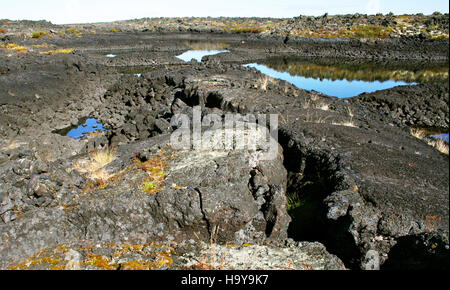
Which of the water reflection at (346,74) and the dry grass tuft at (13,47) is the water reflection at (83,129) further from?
the dry grass tuft at (13,47)

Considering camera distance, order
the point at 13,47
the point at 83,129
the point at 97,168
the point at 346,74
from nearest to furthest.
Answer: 1. the point at 97,168
2. the point at 83,129
3. the point at 346,74
4. the point at 13,47

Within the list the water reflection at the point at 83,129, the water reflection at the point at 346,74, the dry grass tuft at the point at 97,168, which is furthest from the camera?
the water reflection at the point at 346,74

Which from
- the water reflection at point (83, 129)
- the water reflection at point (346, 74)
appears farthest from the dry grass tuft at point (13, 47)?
the water reflection at point (346, 74)

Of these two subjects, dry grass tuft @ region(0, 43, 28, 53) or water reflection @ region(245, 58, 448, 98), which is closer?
water reflection @ region(245, 58, 448, 98)

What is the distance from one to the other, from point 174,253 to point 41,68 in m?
28.8

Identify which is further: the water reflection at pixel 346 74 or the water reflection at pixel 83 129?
the water reflection at pixel 346 74

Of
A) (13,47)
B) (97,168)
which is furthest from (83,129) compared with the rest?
(13,47)

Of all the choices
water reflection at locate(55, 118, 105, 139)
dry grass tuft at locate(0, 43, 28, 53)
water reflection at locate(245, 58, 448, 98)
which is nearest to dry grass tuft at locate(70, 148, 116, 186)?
water reflection at locate(55, 118, 105, 139)

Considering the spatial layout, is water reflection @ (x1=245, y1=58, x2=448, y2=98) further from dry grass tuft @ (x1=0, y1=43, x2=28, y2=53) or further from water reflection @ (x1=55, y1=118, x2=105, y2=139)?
dry grass tuft @ (x1=0, y1=43, x2=28, y2=53)

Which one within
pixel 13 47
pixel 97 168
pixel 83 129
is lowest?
pixel 83 129

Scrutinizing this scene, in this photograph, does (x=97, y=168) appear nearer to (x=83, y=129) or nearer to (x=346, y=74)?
(x=83, y=129)

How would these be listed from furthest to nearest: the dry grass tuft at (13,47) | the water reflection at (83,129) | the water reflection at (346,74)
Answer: the dry grass tuft at (13,47)
the water reflection at (346,74)
the water reflection at (83,129)

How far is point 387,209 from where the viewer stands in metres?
6.12
